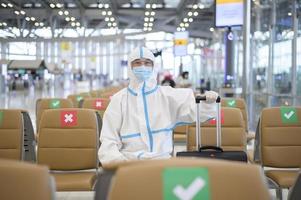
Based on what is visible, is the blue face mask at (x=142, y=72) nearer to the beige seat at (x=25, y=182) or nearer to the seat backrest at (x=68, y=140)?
the seat backrest at (x=68, y=140)

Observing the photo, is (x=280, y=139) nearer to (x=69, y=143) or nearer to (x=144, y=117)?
(x=144, y=117)

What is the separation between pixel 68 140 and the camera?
3811 mm

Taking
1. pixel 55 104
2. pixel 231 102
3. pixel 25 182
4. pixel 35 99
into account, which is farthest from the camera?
pixel 35 99

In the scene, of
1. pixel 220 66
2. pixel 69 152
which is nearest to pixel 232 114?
pixel 69 152

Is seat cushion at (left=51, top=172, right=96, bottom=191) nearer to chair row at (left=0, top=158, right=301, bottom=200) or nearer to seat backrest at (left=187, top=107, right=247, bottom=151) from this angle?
seat backrest at (left=187, top=107, right=247, bottom=151)

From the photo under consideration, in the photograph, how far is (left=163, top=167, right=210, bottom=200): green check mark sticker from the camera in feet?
4.94

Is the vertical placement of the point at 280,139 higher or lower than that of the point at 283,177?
higher

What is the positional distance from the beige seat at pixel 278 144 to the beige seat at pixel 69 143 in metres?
1.45

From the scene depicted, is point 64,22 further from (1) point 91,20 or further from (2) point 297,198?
(2) point 297,198

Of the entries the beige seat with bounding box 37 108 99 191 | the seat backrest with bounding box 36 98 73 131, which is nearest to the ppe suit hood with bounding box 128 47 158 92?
the beige seat with bounding box 37 108 99 191

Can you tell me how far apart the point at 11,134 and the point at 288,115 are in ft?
7.98

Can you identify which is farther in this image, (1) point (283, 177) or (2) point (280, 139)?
(2) point (280, 139)

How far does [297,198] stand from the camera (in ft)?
6.33

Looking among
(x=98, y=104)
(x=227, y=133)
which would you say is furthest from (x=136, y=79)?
(x=98, y=104)
